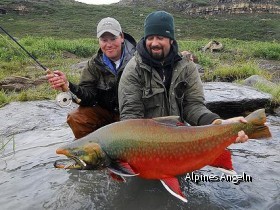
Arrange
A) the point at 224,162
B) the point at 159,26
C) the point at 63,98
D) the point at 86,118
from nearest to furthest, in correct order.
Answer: the point at 224,162 < the point at 159,26 < the point at 63,98 < the point at 86,118

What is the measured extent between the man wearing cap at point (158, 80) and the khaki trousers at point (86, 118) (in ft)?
4.96

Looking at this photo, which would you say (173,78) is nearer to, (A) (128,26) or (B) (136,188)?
(B) (136,188)

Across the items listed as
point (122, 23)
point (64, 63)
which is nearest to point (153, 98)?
point (64, 63)

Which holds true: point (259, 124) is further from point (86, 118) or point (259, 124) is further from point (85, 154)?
point (86, 118)

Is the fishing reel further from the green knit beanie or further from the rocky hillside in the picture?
the rocky hillside

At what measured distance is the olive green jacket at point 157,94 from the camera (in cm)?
471

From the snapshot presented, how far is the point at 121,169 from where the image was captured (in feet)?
11.8

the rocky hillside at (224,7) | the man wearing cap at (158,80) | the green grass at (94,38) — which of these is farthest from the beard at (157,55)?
the rocky hillside at (224,7)

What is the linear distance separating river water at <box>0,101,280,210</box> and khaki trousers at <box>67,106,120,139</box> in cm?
46

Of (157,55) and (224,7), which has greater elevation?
(157,55)

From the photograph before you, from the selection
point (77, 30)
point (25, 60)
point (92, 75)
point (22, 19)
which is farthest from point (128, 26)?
point (92, 75)

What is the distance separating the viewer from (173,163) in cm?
365

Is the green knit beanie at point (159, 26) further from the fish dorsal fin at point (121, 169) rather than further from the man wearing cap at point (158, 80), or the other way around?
the fish dorsal fin at point (121, 169)

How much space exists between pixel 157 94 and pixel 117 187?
1180mm
